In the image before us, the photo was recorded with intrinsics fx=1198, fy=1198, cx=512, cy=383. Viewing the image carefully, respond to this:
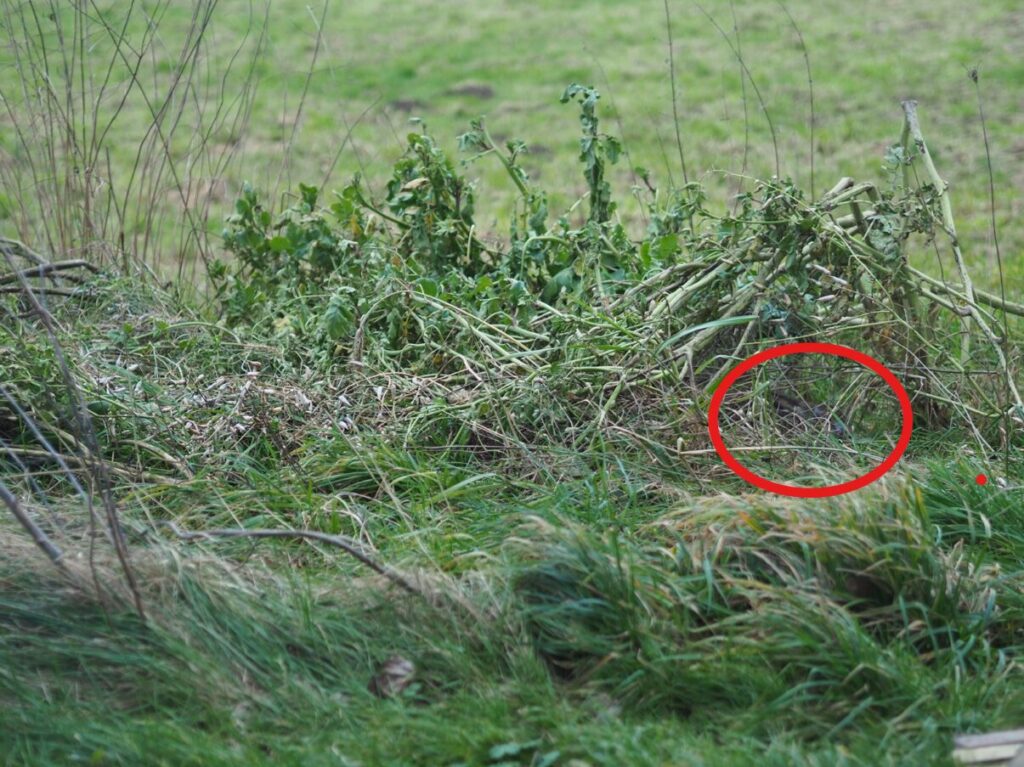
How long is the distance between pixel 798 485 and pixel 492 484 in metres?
0.80

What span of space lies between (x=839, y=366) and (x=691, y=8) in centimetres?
963

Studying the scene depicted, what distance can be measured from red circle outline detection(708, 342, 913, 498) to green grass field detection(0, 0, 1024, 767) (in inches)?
2.4

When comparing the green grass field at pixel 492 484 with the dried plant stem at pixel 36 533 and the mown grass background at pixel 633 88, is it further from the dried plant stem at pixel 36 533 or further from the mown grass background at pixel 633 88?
the mown grass background at pixel 633 88

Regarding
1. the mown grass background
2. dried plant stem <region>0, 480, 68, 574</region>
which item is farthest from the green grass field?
the mown grass background

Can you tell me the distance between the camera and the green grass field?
7.86 feet

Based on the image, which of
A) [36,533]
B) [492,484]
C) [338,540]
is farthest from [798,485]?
[36,533]

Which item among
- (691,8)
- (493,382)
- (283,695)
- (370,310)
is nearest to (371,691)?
(283,695)

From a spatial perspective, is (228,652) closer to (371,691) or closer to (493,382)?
(371,691)

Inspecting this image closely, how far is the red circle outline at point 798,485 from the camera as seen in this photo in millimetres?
2943

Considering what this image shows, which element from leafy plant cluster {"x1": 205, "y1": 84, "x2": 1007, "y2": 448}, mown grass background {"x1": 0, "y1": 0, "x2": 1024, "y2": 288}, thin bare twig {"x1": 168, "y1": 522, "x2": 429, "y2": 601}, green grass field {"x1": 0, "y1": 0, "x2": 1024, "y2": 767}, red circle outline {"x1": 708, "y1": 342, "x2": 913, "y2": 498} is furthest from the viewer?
mown grass background {"x1": 0, "y1": 0, "x2": 1024, "y2": 288}

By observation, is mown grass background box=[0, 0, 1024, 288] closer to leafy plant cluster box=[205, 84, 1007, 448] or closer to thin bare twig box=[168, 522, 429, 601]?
leafy plant cluster box=[205, 84, 1007, 448]

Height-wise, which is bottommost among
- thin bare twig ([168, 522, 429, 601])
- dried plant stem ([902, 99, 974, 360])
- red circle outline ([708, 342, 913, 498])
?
thin bare twig ([168, 522, 429, 601])

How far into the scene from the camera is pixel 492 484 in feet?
10.6

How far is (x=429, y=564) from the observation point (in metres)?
2.81
